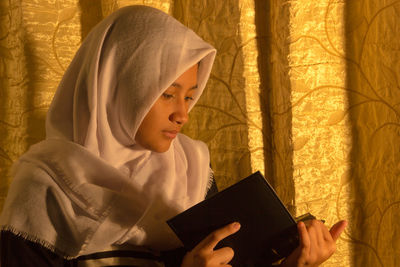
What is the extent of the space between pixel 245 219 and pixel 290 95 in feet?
1.38

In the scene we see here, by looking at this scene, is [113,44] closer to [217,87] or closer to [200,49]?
[200,49]

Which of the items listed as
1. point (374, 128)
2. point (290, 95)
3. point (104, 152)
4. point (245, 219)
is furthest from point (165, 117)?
point (374, 128)

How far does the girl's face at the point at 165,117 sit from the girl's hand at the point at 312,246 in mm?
323

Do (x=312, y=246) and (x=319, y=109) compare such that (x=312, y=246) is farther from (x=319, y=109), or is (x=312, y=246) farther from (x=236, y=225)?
(x=319, y=109)

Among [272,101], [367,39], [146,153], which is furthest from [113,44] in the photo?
[367,39]

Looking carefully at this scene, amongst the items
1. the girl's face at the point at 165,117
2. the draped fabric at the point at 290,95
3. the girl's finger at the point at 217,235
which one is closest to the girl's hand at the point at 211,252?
the girl's finger at the point at 217,235

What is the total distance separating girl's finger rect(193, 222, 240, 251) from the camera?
74cm

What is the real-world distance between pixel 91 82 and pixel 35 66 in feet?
1.20

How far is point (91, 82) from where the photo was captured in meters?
0.83

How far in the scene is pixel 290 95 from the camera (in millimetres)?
1072

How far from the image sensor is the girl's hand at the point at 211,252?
29.0 inches

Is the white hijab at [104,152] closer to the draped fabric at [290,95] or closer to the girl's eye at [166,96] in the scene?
the girl's eye at [166,96]

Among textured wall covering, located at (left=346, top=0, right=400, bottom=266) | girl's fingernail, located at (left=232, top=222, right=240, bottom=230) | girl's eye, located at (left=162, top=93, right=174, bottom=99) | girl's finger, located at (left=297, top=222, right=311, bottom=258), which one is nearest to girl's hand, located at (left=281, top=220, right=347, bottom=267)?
girl's finger, located at (left=297, top=222, right=311, bottom=258)

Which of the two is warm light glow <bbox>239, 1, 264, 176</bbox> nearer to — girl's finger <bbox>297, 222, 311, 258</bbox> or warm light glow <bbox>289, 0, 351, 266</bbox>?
warm light glow <bbox>289, 0, 351, 266</bbox>
